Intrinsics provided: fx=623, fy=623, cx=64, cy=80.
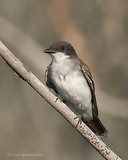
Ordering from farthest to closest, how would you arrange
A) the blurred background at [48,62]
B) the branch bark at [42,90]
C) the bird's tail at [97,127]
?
1. the blurred background at [48,62]
2. the bird's tail at [97,127]
3. the branch bark at [42,90]

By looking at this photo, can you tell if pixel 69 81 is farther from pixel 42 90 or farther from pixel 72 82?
pixel 42 90

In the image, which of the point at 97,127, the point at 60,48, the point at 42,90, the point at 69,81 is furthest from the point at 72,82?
the point at 42,90

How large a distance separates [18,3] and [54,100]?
5.82m

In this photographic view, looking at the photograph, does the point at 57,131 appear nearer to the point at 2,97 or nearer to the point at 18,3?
the point at 2,97

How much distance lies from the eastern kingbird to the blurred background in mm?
2004

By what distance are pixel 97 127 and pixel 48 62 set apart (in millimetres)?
2790

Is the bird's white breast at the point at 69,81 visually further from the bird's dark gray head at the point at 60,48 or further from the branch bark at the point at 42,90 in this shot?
the branch bark at the point at 42,90

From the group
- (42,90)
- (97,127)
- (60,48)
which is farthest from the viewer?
(97,127)

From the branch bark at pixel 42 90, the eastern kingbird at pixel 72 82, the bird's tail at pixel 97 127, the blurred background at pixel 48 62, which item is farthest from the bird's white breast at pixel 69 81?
the blurred background at pixel 48 62

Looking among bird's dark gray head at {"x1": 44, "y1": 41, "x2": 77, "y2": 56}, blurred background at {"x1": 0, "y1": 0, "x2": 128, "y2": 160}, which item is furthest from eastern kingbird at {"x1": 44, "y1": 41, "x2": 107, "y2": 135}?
blurred background at {"x1": 0, "y1": 0, "x2": 128, "y2": 160}

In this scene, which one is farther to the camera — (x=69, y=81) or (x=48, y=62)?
(x=48, y=62)

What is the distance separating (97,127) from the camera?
25.3 ft

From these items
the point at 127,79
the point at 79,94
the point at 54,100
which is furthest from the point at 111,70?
the point at 54,100

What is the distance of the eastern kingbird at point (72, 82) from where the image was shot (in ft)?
24.1
